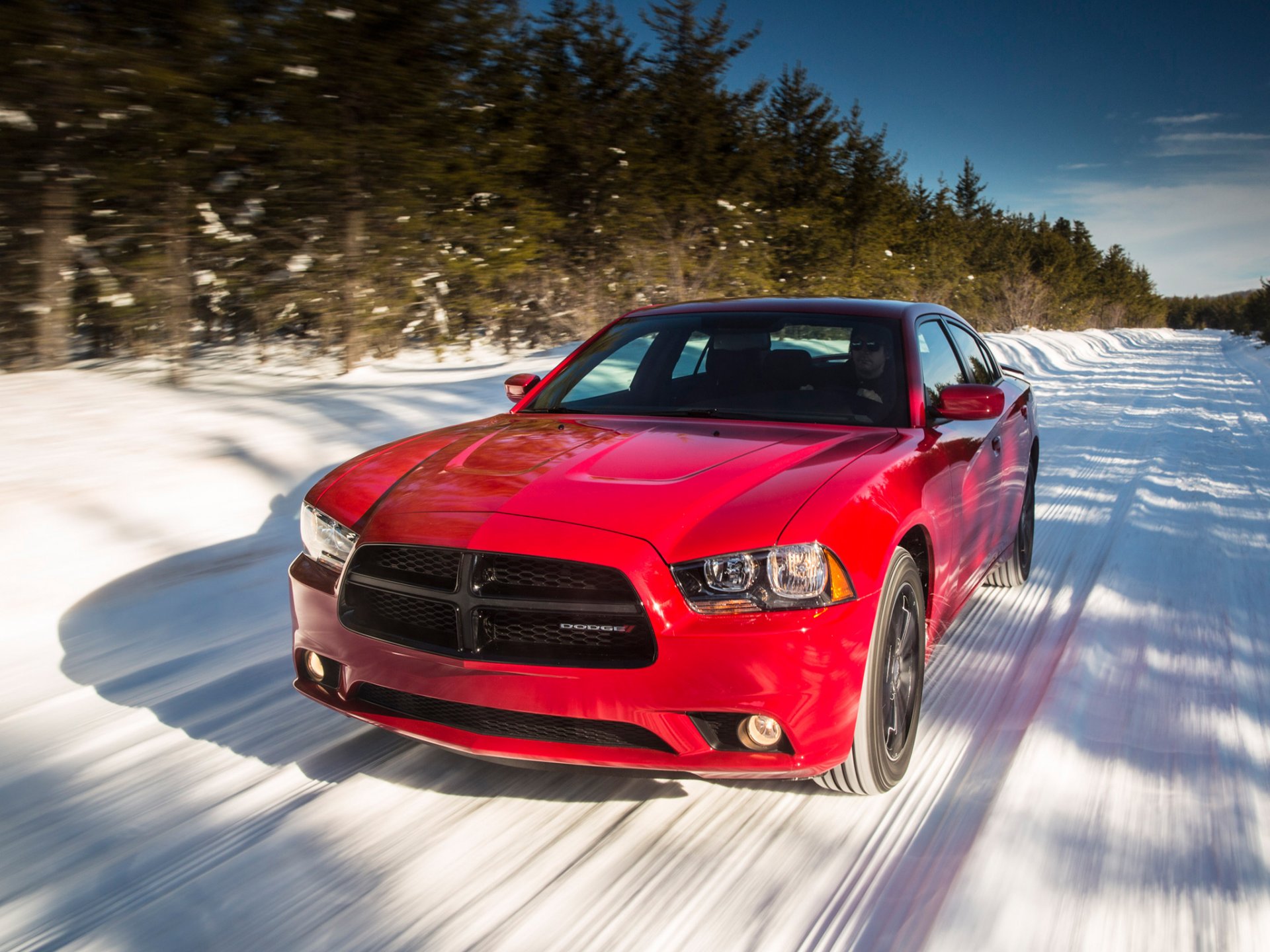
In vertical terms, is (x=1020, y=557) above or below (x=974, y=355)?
below

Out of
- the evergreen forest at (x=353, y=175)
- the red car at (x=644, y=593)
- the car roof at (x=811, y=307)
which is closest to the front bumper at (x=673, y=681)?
the red car at (x=644, y=593)

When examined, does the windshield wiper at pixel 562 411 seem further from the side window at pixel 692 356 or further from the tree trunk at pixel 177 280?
the tree trunk at pixel 177 280

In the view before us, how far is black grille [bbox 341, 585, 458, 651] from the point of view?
277 centimetres

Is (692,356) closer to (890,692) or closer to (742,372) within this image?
(742,372)

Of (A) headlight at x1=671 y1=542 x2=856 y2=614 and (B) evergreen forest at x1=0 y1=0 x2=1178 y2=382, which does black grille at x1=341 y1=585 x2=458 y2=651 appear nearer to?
(A) headlight at x1=671 y1=542 x2=856 y2=614

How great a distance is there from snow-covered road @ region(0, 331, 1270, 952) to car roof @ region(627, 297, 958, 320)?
1476 mm

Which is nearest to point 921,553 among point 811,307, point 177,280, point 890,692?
point 890,692

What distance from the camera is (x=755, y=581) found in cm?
264

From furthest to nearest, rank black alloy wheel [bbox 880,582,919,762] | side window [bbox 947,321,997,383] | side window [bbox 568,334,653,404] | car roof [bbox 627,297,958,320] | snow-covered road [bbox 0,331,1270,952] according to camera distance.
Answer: side window [bbox 947,321,997,383], side window [bbox 568,334,653,404], car roof [bbox 627,297,958,320], black alloy wheel [bbox 880,582,919,762], snow-covered road [bbox 0,331,1270,952]

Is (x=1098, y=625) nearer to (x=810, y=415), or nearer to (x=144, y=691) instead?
(x=810, y=415)

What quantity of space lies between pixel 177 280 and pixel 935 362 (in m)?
8.43

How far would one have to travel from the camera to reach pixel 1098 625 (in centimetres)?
473

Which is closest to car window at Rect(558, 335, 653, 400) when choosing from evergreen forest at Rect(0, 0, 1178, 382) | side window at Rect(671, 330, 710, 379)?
side window at Rect(671, 330, 710, 379)

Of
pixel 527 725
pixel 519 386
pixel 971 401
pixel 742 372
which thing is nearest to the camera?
pixel 527 725
